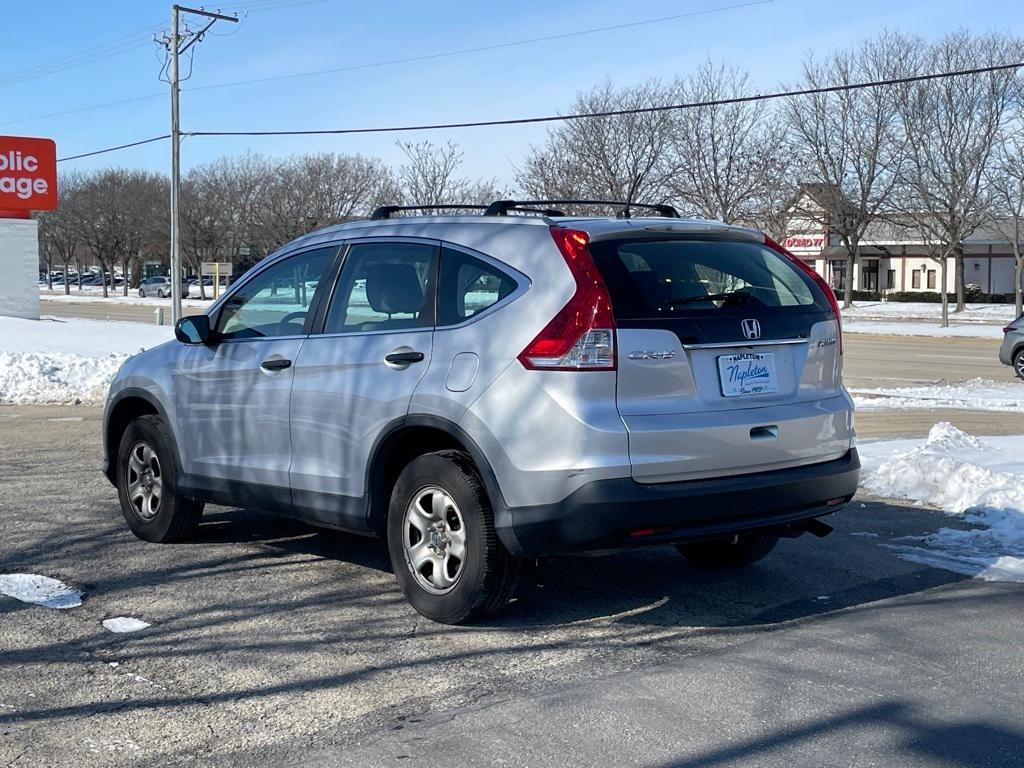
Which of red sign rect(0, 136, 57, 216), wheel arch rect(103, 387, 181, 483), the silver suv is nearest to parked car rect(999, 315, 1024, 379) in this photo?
the silver suv

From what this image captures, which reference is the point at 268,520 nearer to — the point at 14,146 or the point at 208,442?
the point at 208,442

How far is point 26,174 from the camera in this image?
34938 mm

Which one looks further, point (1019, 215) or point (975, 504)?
point (1019, 215)

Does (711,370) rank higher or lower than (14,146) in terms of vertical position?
lower

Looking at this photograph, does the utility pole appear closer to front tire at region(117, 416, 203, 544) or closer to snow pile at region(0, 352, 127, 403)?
snow pile at region(0, 352, 127, 403)

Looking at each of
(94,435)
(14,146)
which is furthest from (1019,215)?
(94,435)

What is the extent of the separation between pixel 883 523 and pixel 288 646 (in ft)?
13.9

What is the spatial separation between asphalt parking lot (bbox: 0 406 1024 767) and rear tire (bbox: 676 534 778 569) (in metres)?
0.10

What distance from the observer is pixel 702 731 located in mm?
4109

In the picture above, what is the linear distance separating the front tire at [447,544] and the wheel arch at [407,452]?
0.09 m

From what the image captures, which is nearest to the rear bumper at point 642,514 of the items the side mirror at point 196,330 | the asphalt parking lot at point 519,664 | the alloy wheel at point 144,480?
the asphalt parking lot at point 519,664

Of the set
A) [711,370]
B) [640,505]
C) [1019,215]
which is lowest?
[640,505]

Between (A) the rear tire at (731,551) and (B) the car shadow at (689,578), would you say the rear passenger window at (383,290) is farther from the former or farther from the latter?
(A) the rear tire at (731,551)

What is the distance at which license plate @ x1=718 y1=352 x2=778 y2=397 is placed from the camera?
5.23 metres
